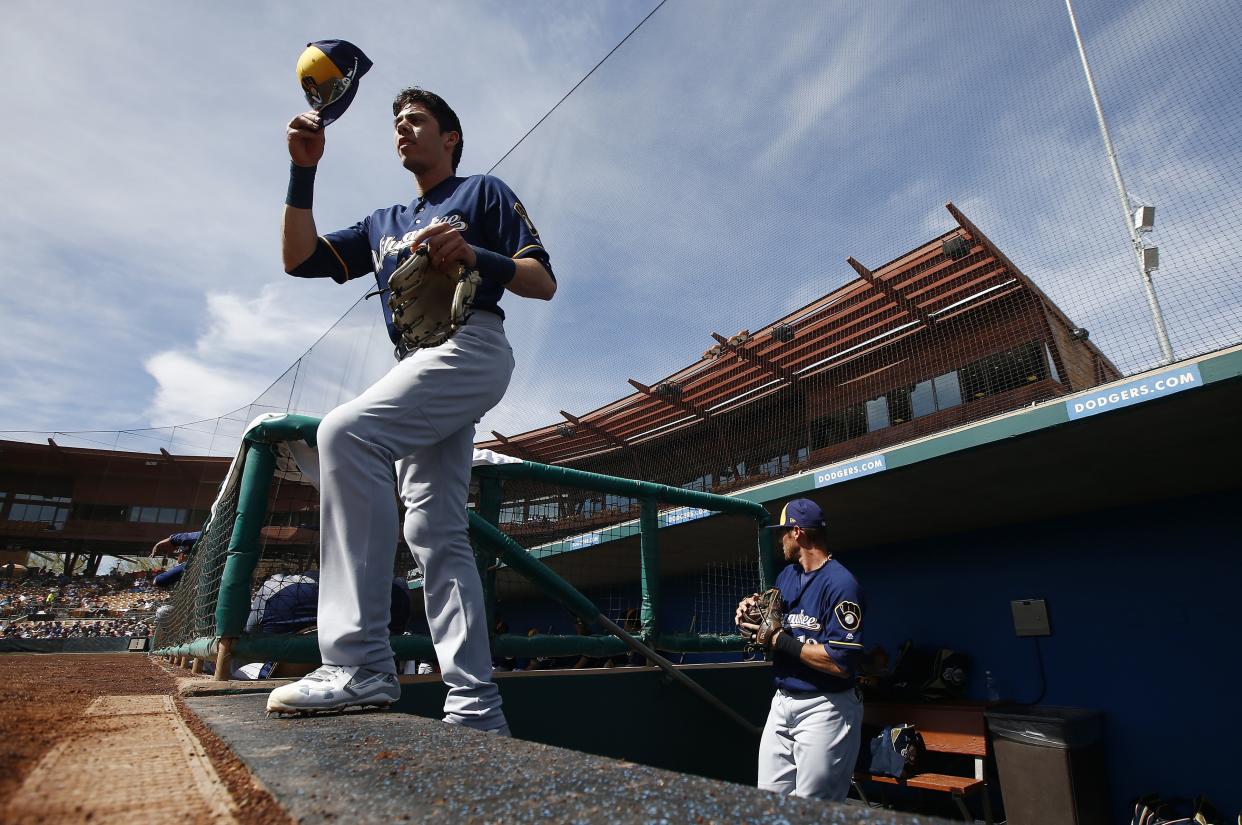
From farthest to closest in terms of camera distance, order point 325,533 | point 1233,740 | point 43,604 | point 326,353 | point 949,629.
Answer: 1. point 43,604
2. point 326,353
3. point 949,629
4. point 1233,740
5. point 325,533

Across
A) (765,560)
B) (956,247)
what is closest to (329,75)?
(765,560)

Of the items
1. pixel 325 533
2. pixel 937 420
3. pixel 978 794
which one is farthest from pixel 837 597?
pixel 937 420

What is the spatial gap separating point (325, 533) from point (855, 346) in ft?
31.6

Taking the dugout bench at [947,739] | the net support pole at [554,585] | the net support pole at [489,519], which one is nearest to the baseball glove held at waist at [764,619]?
the net support pole at [554,585]

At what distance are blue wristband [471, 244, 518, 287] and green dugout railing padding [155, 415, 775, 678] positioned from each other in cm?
84

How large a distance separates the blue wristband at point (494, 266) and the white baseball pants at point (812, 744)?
194 centimetres

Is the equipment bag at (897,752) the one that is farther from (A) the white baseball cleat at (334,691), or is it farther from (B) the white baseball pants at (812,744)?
(A) the white baseball cleat at (334,691)

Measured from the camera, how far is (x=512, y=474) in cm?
244

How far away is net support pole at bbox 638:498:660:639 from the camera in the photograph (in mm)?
2725

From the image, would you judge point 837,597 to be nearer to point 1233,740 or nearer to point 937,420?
point 1233,740

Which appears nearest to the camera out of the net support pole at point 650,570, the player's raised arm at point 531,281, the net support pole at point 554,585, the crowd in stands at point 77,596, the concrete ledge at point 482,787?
the concrete ledge at point 482,787

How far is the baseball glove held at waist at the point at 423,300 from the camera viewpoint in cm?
153

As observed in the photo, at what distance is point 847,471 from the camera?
15.4 ft

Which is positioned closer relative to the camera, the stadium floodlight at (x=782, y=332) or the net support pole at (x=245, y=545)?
the net support pole at (x=245, y=545)
